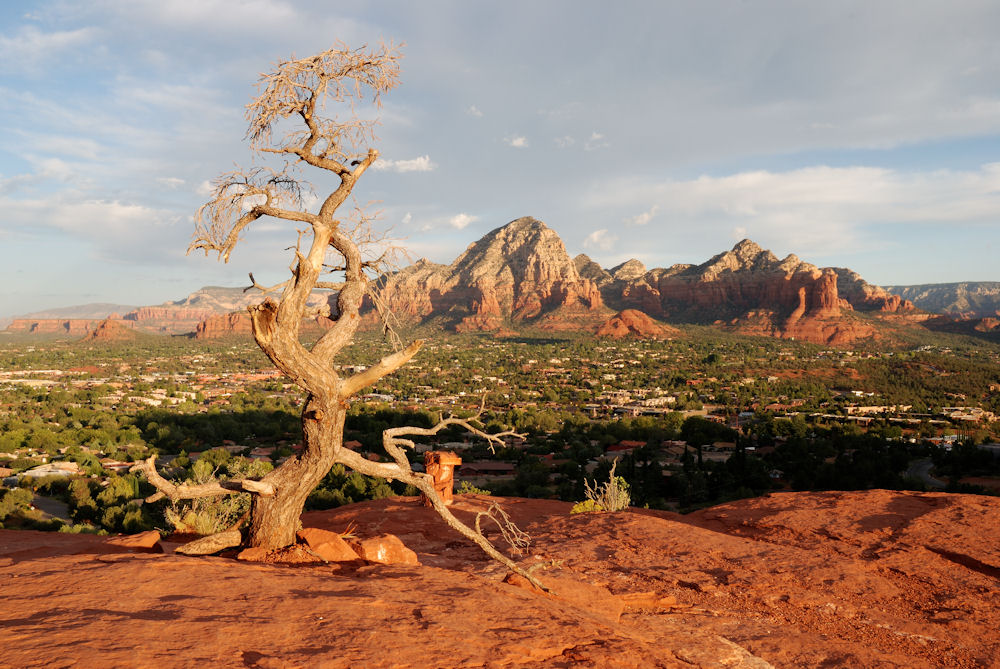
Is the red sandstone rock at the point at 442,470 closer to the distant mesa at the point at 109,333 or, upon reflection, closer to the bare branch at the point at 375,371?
the bare branch at the point at 375,371

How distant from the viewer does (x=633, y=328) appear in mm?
117438

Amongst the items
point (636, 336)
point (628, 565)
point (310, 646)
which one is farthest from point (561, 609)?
point (636, 336)

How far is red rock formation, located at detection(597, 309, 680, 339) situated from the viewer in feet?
380

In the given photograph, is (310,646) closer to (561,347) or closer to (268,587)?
(268,587)

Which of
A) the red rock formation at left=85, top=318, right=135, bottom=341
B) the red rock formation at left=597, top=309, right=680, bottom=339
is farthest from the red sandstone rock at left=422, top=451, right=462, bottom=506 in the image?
the red rock formation at left=85, top=318, right=135, bottom=341

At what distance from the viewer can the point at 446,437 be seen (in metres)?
38.1

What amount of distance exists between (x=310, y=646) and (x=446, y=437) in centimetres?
3565

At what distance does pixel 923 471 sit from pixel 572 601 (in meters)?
31.2

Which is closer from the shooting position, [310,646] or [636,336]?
[310,646]

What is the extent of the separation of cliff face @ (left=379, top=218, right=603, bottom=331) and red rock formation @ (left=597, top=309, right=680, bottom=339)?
1560cm

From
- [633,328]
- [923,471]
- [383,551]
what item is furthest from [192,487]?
[633,328]

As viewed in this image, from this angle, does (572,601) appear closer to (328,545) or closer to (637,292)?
(328,545)

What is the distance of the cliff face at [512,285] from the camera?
14225 cm

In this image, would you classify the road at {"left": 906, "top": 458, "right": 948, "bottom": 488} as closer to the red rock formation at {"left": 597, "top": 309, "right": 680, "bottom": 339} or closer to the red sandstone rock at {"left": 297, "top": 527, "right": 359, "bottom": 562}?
the red sandstone rock at {"left": 297, "top": 527, "right": 359, "bottom": 562}
